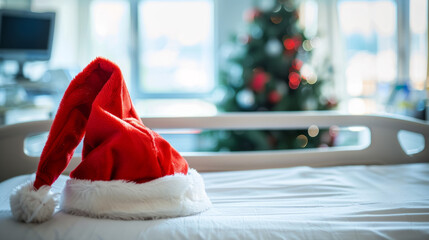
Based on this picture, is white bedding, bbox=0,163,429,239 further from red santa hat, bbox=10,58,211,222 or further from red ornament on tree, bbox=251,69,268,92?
red ornament on tree, bbox=251,69,268,92

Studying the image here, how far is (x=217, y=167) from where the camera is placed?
128 centimetres

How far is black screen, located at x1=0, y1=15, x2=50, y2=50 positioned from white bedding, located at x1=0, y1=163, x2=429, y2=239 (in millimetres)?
1653

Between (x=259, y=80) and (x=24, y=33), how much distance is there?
62.0 inches

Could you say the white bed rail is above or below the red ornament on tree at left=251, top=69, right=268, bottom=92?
below

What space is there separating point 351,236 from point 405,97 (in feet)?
7.96

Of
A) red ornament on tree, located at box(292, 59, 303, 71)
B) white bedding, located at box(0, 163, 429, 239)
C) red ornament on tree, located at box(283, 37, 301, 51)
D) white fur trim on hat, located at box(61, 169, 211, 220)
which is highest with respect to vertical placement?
red ornament on tree, located at box(283, 37, 301, 51)

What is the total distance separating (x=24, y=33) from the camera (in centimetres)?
241

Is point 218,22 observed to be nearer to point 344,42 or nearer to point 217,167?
point 344,42

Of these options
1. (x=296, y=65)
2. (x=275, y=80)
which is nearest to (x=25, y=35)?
(x=275, y=80)

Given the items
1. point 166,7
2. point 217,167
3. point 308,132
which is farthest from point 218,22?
point 217,167

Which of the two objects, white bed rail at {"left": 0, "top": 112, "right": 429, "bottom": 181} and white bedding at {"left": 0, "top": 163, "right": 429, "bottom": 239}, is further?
white bed rail at {"left": 0, "top": 112, "right": 429, "bottom": 181}

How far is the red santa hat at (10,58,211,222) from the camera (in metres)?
0.74

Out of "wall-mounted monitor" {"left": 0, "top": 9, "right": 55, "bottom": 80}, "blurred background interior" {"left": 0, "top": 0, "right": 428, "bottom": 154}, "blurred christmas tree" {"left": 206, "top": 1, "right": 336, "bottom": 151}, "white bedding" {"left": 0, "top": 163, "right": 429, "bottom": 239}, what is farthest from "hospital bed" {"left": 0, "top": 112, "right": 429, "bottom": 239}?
"wall-mounted monitor" {"left": 0, "top": 9, "right": 55, "bottom": 80}

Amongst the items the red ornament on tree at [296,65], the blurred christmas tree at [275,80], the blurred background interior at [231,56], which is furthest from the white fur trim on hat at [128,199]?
the red ornament on tree at [296,65]
